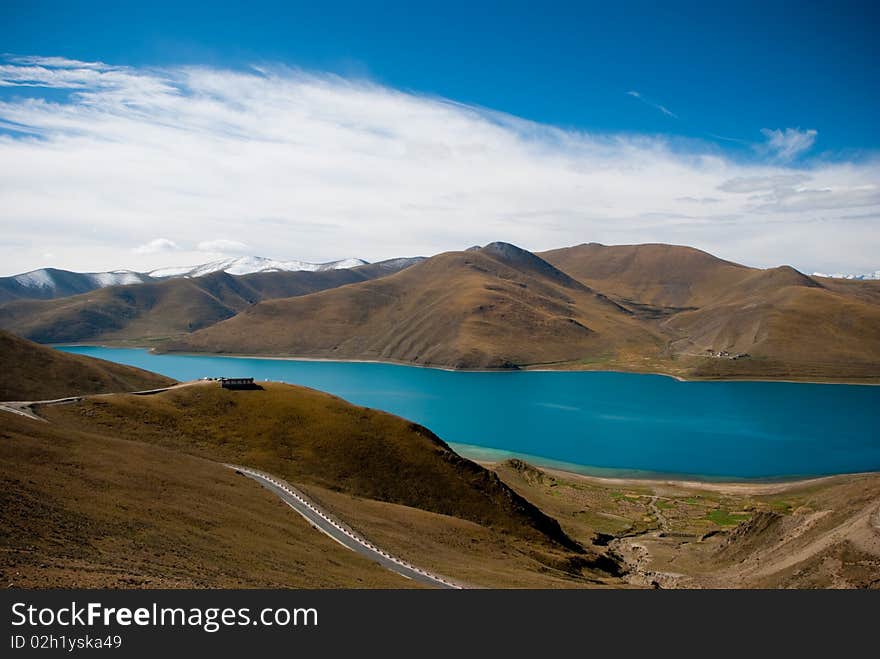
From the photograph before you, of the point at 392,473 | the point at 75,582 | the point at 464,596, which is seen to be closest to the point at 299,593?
the point at 464,596

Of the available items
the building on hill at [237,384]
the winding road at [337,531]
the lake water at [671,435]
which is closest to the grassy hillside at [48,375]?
the building on hill at [237,384]

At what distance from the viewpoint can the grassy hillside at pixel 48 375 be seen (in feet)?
305

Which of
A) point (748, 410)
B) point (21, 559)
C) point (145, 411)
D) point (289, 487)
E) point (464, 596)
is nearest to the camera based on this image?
point (464, 596)

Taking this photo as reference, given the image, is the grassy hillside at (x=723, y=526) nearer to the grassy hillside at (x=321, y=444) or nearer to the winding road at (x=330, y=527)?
the grassy hillside at (x=321, y=444)

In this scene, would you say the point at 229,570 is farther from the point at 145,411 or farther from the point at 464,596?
the point at 145,411

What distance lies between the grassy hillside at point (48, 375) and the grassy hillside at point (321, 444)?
32.5 metres

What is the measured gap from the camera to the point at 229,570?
3141 centimetres

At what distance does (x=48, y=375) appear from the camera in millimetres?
102375

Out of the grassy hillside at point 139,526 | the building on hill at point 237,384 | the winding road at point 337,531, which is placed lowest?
the winding road at point 337,531

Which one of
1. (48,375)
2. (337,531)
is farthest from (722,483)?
(48,375)

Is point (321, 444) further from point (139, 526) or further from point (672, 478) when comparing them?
point (672, 478)

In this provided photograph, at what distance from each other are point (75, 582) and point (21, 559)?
3.70 meters

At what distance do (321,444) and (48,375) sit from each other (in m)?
62.3

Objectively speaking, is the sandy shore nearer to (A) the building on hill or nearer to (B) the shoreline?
(B) the shoreline
